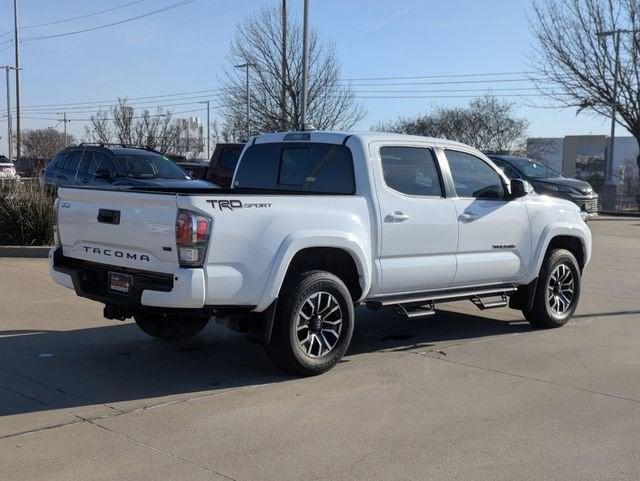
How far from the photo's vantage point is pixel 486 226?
730 cm

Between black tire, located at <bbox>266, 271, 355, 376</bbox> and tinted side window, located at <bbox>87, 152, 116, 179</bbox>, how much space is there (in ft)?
28.6

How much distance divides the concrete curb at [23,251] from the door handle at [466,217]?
7866 mm

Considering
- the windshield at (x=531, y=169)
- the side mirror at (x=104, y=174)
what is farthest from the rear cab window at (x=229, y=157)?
the windshield at (x=531, y=169)

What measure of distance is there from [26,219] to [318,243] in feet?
27.8

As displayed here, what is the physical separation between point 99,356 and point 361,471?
3.32 metres

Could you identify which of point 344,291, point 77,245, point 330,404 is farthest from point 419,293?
point 77,245

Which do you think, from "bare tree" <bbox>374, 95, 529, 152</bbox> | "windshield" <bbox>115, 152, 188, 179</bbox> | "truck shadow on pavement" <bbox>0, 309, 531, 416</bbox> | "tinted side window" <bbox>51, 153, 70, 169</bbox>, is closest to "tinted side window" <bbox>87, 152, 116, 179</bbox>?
"windshield" <bbox>115, 152, 188, 179</bbox>

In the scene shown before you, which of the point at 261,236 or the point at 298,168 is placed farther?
the point at 298,168

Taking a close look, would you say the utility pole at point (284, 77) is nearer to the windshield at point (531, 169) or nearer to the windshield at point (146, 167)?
the windshield at point (531, 169)

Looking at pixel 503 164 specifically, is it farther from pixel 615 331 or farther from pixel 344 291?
pixel 344 291

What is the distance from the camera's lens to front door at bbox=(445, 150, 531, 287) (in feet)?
23.4

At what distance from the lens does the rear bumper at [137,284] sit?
5221 mm

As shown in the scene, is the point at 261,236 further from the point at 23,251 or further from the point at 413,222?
the point at 23,251

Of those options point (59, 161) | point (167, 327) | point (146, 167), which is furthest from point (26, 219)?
point (167, 327)
